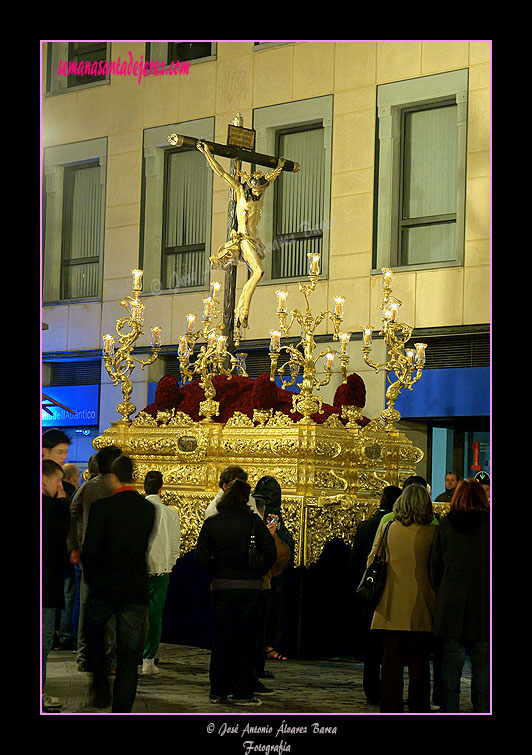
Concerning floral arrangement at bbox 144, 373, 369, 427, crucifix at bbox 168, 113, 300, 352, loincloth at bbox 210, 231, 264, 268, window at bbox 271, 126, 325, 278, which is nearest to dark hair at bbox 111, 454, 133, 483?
floral arrangement at bbox 144, 373, 369, 427

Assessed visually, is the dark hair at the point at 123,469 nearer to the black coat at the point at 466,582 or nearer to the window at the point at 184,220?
the black coat at the point at 466,582

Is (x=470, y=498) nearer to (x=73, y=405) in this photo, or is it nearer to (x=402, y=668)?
(x=402, y=668)

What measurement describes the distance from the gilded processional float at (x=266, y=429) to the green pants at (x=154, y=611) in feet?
4.19

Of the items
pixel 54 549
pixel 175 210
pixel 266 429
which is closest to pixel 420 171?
pixel 175 210

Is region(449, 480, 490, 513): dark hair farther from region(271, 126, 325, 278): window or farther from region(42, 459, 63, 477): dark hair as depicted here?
region(271, 126, 325, 278): window

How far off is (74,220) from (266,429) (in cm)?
715

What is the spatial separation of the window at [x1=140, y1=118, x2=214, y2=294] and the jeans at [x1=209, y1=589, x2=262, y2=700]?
Answer: 9.93 m

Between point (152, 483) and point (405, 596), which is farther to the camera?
point (152, 483)

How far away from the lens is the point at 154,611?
8.95 metres

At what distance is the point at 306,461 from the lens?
10078mm

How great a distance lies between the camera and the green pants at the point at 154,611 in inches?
351

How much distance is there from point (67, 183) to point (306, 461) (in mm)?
7994

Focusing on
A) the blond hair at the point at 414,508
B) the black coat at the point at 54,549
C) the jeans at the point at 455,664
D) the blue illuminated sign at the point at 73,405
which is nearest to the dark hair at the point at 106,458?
the black coat at the point at 54,549
